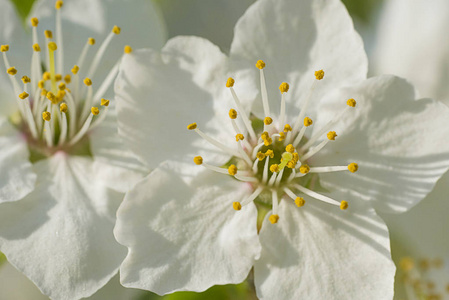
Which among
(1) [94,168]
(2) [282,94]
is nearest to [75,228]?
(1) [94,168]

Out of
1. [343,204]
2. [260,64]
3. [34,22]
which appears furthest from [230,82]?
[34,22]

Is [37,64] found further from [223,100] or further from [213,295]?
[213,295]

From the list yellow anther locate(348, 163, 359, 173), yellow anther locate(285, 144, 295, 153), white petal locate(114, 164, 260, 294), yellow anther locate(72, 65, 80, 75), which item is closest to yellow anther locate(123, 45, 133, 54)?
yellow anther locate(72, 65, 80, 75)

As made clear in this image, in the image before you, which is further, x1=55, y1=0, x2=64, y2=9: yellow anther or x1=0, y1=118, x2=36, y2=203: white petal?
x1=55, y1=0, x2=64, y2=9: yellow anther

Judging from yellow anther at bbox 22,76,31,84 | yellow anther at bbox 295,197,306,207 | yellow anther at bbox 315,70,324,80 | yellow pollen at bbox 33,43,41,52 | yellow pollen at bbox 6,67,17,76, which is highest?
yellow anther at bbox 315,70,324,80

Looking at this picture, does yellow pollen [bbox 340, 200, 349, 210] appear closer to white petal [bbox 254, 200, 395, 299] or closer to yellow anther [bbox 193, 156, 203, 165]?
white petal [bbox 254, 200, 395, 299]

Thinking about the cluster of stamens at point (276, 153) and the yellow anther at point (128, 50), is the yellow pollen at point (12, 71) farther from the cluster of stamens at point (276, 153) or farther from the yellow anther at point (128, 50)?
the cluster of stamens at point (276, 153)

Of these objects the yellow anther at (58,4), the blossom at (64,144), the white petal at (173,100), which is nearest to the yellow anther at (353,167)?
the white petal at (173,100)
